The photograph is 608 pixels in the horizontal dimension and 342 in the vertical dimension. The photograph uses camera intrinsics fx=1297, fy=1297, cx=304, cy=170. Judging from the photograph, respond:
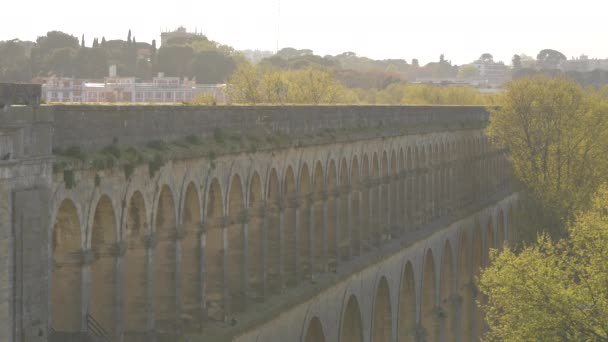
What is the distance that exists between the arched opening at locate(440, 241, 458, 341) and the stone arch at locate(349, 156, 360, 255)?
1193cm

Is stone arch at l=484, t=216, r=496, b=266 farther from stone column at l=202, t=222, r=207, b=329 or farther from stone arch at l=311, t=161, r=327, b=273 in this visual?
stone column at l=202, t=222, r=207, b=329

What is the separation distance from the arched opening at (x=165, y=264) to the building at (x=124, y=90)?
168 feet

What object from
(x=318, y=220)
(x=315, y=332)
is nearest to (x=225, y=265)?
(x=315, y=332)

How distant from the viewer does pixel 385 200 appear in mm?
41125

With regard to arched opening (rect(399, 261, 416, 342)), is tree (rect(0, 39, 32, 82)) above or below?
A: above

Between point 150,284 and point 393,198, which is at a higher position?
point 150,284

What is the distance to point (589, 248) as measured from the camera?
27797 millimetres

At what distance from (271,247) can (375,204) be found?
10.9 meters

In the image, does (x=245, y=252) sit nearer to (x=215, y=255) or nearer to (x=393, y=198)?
(x=215, y=255)

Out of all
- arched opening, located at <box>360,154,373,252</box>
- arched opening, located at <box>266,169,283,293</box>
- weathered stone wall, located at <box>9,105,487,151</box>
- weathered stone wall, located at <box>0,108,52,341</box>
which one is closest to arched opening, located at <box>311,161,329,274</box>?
weathered stone wall, located at <box>9,105,487,151</box>

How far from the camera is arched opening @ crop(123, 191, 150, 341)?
2125 centimetres

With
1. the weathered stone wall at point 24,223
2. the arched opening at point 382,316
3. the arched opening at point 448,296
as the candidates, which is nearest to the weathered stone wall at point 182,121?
the weathered stone wall at point 24,223

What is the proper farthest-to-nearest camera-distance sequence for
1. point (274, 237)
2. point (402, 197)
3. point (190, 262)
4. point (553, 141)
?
1. point (553, 141)
2. point (402, 197)
3. point (274, 237)
4. point (190, 262)

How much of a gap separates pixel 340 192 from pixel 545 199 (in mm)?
12822
